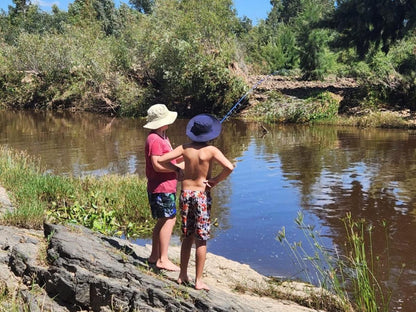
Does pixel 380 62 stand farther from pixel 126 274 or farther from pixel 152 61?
pixel 126 274

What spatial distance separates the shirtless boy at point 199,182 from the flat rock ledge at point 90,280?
322 mm

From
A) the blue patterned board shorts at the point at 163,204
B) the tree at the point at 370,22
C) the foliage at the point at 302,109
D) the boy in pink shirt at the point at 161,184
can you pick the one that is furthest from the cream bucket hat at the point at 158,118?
the tree at the point at 370,22

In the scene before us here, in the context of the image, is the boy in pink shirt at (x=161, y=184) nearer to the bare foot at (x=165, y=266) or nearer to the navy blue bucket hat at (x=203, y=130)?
the bare foot at (x=165, y=266)

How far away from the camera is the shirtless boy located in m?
4.13

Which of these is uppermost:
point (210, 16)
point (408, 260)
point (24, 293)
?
point (210, 16)

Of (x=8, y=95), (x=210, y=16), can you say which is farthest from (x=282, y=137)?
(x=8, y=95)

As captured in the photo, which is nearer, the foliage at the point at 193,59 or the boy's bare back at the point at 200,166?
the boy's bare back at the point at 200,166

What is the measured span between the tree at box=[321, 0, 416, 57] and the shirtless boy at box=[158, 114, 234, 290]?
19402 millimetres

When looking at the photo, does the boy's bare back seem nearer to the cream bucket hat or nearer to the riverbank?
the cream bucket hat

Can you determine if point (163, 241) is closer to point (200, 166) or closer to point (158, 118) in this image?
point (200, 166)

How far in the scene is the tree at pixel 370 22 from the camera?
21.2m

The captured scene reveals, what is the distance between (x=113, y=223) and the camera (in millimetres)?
7402

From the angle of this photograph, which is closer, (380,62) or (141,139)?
(141,139)

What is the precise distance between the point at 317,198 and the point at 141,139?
1093 cm
